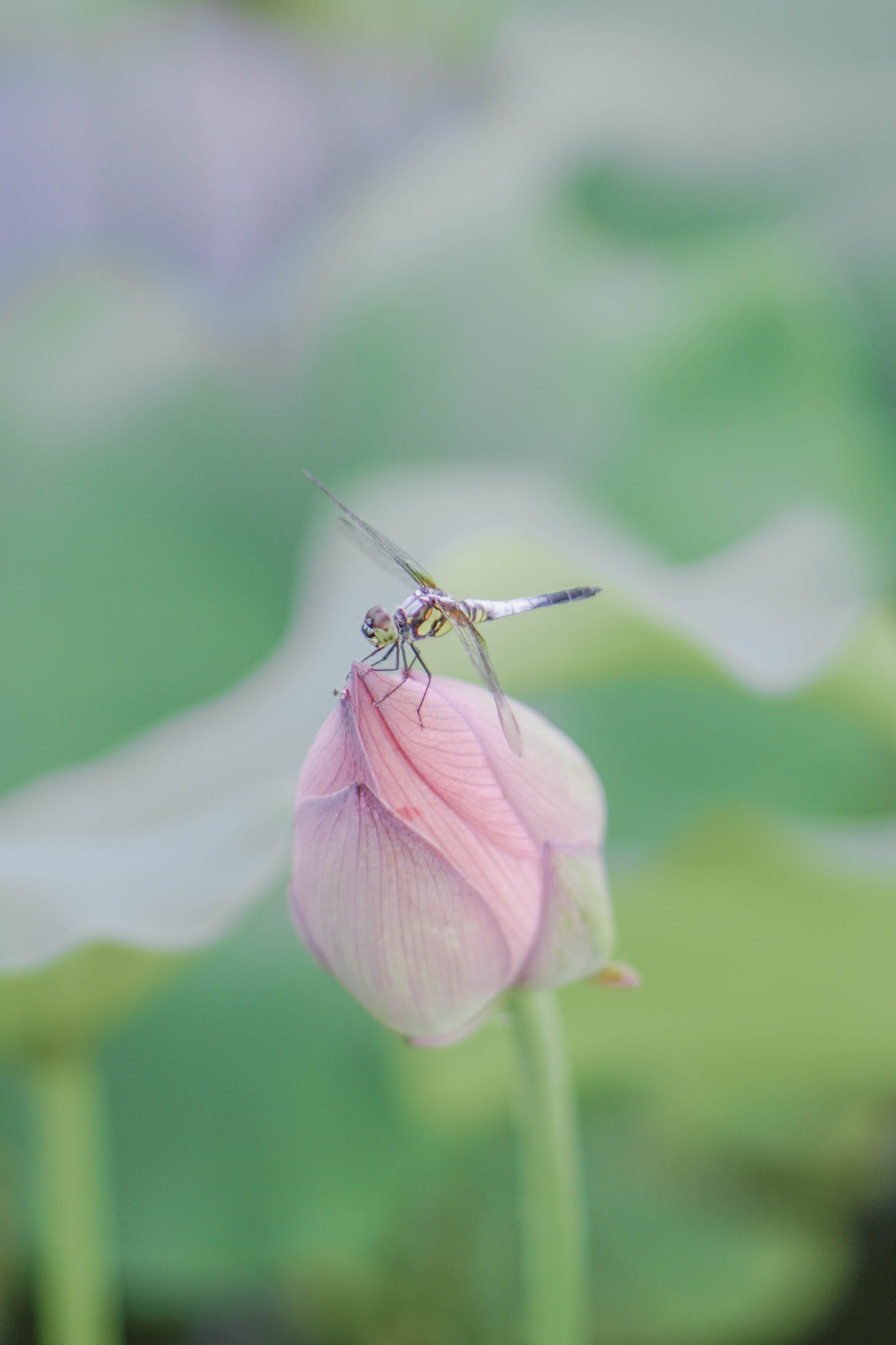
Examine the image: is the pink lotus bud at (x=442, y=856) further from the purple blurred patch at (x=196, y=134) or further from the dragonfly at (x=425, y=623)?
the purple blurred patch at (x=196, y=134)

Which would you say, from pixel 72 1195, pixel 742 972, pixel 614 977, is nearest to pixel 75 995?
pixel 72 1195

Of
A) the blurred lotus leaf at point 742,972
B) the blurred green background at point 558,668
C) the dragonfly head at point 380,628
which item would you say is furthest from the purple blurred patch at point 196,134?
the dragonfly head at point 380,628

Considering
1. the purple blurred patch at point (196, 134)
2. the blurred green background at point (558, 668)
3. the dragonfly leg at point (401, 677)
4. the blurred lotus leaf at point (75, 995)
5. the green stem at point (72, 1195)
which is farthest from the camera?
the purple blurred patch at point (196, 134)

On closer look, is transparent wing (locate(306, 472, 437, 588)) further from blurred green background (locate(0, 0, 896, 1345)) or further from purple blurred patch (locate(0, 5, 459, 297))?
purple blurred patch (locate(0, 5, 459, 297))

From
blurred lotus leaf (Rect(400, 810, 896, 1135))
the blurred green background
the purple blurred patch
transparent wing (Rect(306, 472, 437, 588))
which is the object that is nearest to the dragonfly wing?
transparent wing (Rect(306, 472, 437, 588))

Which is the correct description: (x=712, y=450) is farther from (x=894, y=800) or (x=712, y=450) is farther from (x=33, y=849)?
(x=33, y=849)

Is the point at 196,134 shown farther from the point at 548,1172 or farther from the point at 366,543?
the point at 548,1172

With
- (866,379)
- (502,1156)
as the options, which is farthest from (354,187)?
(502,1156)
